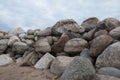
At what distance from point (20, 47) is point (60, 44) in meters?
2.52

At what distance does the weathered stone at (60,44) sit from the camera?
8.84m

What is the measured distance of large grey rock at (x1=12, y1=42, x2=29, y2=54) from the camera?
10.5 meters

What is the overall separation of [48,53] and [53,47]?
486mm

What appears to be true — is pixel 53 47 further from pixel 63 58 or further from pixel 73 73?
pixel 73 73

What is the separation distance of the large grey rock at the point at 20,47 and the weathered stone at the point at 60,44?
2023 mm

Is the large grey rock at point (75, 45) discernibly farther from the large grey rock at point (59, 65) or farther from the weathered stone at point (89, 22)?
the weathered stone at point (89, 22)

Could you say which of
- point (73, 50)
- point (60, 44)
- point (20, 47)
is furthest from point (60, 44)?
point (20, 47)

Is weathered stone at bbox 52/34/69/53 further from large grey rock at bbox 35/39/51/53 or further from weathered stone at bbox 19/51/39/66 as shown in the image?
weathered stone at bbox 19/51/39/66

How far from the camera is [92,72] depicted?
5.87 m

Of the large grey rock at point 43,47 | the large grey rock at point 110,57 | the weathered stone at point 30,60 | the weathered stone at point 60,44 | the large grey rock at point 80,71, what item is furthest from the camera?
the large grey rock at point 43,47

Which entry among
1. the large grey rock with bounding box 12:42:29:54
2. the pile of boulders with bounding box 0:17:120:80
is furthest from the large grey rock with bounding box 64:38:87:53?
the large grey rock with bounding box 12:42:29:54

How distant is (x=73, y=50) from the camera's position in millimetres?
8258

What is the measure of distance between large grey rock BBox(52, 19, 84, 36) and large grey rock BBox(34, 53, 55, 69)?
5.56 feet

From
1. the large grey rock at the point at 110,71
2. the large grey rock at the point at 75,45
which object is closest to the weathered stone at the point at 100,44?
the large grey rock at the point at 75,45
